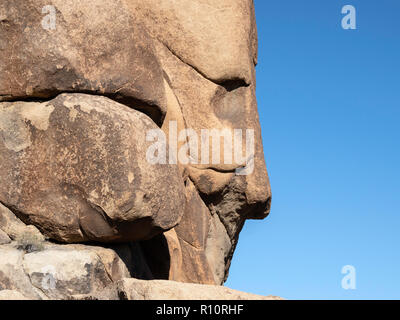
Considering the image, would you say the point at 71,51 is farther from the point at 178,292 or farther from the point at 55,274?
the point at 178,292

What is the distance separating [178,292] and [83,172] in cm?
116

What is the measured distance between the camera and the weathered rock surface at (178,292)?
4.64 metres

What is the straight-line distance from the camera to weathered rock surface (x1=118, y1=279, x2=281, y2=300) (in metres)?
4.64

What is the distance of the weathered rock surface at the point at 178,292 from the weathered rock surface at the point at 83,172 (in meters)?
0.69

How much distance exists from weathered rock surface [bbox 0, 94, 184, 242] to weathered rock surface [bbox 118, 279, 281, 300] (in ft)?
2.25

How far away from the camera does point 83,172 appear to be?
532 cm

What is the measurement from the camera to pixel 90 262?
527 centimetres

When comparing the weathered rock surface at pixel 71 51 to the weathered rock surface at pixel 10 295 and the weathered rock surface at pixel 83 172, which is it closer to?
the weathered rock surface at pixel 83 172

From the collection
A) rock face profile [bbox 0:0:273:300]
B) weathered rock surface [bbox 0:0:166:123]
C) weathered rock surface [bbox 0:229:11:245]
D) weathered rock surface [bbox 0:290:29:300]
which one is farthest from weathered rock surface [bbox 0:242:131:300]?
weathered rock surface [bbox 0:0:166:123]

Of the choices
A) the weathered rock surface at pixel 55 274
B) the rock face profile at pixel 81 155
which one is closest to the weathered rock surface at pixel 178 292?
the rock face profile at pixel 81 155

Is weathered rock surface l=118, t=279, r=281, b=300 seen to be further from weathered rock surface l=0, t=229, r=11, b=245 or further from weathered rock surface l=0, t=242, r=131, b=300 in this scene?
weathered rock surface l=0, t=229, r=11, b=245

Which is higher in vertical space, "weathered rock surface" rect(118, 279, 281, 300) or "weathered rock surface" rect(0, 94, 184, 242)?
"weathered rock surface" rect(0, 94, 184, 242)
